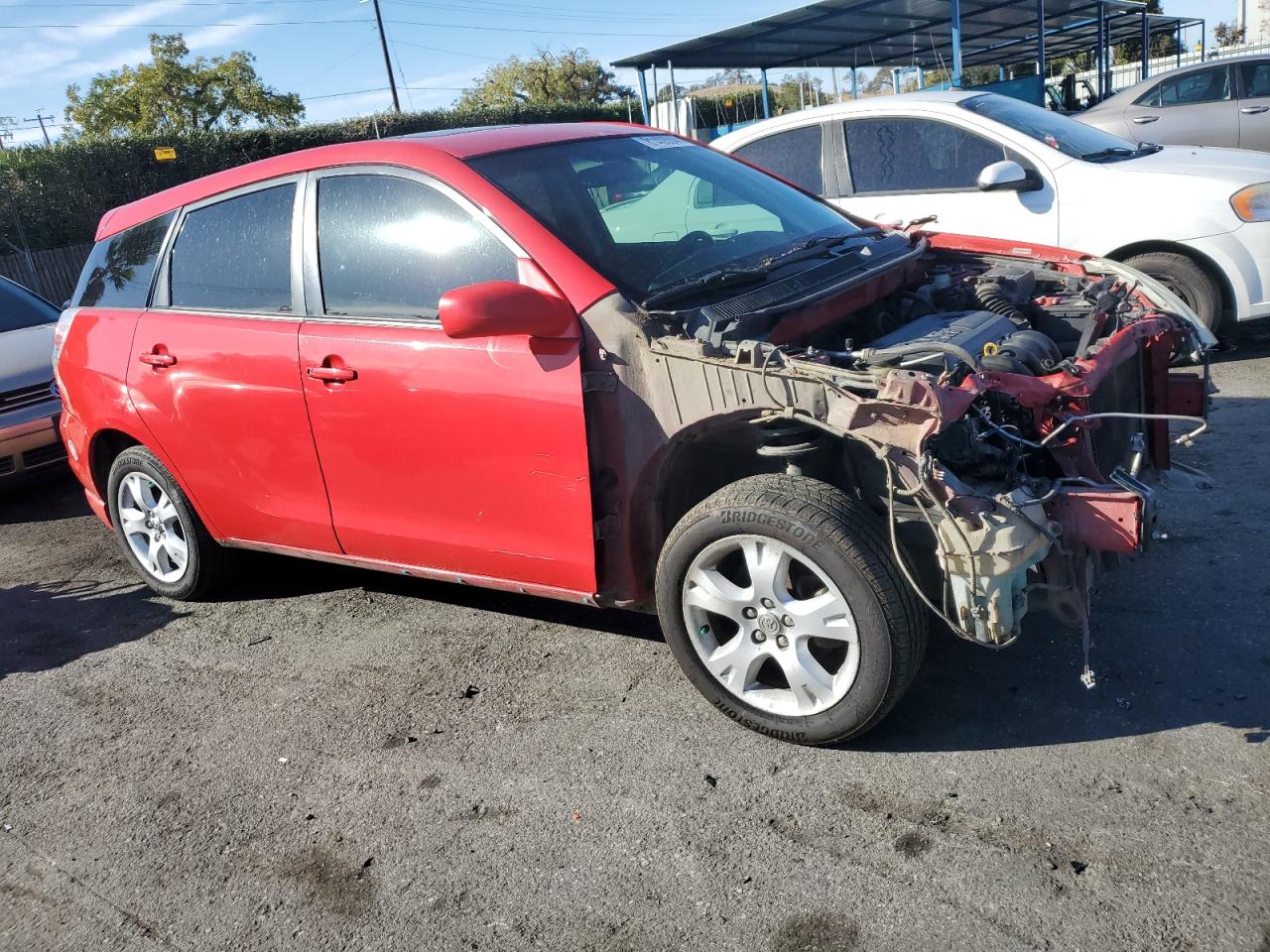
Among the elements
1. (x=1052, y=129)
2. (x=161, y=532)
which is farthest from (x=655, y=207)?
(x=1052, y=129)

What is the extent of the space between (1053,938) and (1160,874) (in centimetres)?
35

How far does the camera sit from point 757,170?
4.75 metres

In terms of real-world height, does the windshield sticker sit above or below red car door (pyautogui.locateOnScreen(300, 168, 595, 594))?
above

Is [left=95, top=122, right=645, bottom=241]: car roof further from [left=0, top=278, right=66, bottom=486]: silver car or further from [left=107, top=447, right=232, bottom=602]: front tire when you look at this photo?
[left=0, top=278, right=66, bottom=486]: silver car

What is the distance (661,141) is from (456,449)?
1.75 metres

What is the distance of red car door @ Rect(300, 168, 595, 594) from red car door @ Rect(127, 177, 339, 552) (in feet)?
0.42

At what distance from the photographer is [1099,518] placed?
3.00 meters

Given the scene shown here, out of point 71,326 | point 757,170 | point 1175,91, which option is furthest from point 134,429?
point 1175,91

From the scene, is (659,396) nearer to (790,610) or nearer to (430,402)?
(790,610)

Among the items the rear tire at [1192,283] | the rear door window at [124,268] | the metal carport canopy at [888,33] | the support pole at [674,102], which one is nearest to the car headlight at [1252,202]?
the rear tire at [1192,283]

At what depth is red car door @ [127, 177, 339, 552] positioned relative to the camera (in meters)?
4.09

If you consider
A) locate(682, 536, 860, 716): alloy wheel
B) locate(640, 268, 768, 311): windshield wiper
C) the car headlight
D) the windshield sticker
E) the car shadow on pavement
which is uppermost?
the windshield sticker

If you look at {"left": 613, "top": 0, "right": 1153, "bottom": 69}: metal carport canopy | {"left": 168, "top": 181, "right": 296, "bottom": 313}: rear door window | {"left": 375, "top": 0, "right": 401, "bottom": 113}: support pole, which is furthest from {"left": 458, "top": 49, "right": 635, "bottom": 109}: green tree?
{"left": 168, "top": 181, "right": 296, "bottom": 313}: rear door window

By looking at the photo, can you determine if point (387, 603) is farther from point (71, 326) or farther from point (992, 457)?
point (992, 457)
